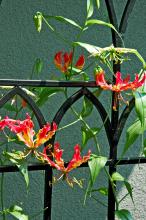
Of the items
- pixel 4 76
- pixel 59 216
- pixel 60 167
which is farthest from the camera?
pixel 59 216

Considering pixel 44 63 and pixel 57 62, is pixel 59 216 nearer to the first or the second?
pixel 44 63

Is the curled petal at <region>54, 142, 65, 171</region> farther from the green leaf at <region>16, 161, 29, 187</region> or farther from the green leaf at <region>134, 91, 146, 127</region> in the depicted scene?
the green leaf at <region>134, 91, 146, 127</region>

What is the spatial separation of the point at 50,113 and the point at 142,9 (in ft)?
1.65

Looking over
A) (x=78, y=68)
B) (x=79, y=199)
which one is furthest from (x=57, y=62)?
(x=79, y=199)

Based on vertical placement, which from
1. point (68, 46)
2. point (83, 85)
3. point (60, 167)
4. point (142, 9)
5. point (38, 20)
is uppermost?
point (142, 9)

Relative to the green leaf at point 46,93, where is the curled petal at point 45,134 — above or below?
below

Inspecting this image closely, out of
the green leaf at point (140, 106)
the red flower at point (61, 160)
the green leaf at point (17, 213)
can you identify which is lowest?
the green leaf at point (17, 213)

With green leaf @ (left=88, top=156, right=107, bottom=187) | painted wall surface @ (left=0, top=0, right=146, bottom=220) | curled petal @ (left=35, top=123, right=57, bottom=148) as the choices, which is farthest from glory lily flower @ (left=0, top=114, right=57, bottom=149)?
painted wall surface @ (left=0, top=0, right=146, bottom=220)

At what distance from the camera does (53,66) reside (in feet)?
6.62

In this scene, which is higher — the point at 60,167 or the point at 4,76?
the point at 4,76

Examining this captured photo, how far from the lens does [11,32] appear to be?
196 centimetres

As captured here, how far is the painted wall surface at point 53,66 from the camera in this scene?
196cm

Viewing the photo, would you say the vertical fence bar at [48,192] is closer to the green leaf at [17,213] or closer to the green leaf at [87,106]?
the green leaf at [17,213]

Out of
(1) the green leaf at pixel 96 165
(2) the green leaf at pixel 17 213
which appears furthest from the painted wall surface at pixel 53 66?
(1) the green leaf at pixel 96 165
